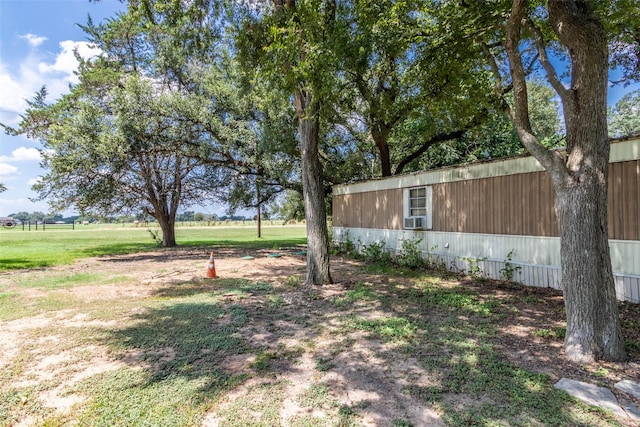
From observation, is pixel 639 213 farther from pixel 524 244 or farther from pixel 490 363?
pixel 490 363

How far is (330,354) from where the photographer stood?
3418 millimetres

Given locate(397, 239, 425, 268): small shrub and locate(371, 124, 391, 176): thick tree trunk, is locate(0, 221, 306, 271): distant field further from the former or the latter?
locate(397, 239, 425, 268): small shrub

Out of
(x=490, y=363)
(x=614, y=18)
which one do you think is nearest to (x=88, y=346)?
(x=490, y=363)

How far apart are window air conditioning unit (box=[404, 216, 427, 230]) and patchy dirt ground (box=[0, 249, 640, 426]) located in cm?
276

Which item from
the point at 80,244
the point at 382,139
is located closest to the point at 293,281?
the point at 382,139

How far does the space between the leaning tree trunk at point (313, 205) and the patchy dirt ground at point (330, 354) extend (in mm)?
394

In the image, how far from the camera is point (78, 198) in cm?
1234

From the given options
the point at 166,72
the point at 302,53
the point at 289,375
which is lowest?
the point at 289,375

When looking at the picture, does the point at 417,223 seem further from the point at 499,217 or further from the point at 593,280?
the point at 593,280

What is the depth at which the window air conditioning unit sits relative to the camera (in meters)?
9.00

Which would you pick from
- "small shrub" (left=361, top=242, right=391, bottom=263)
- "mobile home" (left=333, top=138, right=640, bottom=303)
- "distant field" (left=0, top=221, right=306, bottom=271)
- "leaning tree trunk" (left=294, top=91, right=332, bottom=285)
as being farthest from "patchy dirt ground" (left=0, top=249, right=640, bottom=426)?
"distant field" (left=0, top=221, right=306, bottom=271)

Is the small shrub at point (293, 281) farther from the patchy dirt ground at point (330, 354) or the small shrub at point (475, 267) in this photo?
the small shrub at point (475, 267)

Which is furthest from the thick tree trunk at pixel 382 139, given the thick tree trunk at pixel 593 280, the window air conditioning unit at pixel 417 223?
the thick tree trunk at pixel 593 280

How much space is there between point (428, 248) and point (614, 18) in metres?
Answer: 5.71
